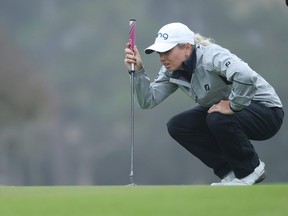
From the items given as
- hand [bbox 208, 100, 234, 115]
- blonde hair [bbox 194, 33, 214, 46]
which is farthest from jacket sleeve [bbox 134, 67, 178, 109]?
hand [bbox 208, 100, 234, 115]

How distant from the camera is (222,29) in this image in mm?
26094

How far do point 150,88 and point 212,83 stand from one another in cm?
41

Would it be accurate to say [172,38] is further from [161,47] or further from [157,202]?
[157,202]

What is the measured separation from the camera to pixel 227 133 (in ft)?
18.1

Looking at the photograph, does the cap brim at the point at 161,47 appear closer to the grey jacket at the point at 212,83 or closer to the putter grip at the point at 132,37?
the grey jacket at the point at 212,83

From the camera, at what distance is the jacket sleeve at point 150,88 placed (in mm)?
5801

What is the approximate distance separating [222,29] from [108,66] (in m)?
2.85

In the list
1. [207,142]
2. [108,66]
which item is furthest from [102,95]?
[207,142]

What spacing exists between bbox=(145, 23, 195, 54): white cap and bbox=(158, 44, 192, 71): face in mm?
26

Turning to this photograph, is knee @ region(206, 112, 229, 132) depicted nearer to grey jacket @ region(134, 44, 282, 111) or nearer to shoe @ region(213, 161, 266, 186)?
grey jacket @ region(134, 44, 282, 111)

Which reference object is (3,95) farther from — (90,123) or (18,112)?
(90,123)

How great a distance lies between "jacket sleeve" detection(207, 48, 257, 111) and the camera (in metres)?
5.33

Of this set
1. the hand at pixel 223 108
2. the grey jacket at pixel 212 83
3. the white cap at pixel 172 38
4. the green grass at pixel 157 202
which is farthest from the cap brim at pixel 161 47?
the green grass at pixel 157 202

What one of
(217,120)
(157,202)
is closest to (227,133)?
(217,120)
